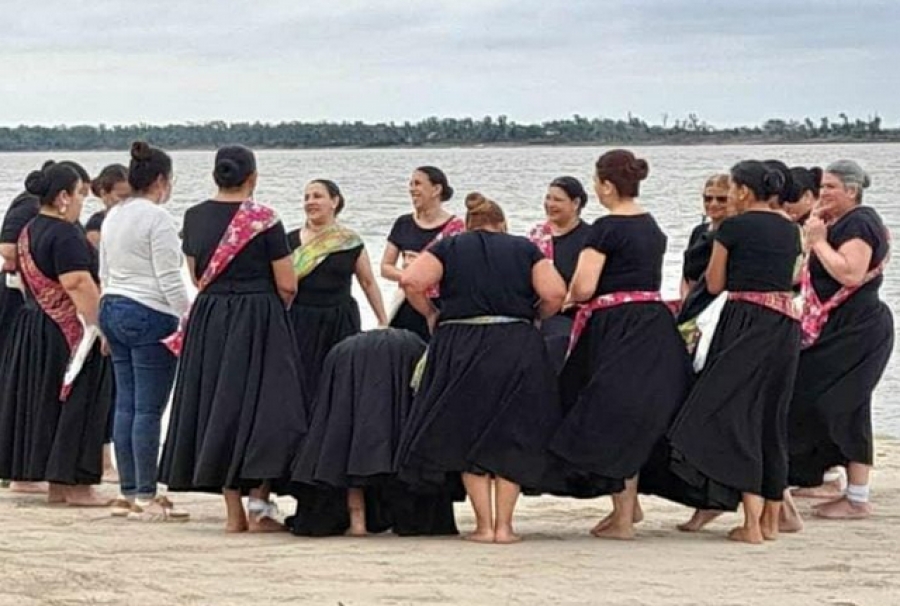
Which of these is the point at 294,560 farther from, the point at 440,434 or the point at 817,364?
the point at 817,364

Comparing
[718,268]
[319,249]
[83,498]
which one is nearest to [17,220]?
[83,498]

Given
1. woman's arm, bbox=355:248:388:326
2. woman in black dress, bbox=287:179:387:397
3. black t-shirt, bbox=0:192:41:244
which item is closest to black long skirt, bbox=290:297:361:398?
woman in black dress, bbox=287:179:387:397

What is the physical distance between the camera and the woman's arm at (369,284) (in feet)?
32.8

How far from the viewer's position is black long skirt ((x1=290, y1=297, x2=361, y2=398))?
9891 mm

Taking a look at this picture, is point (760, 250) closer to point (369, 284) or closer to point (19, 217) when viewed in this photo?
point (369, 284)

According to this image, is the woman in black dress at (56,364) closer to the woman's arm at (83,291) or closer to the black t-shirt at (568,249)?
the woman's arm at (83,291)

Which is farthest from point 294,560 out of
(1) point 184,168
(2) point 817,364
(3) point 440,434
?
(1) point 184,168

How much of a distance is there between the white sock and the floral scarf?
108 inches

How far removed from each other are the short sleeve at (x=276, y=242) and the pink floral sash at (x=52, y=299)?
4.98 ft

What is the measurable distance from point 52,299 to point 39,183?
23.1 inches

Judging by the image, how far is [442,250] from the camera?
27.8ft

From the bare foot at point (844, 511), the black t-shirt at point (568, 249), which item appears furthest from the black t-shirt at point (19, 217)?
the bare foot at point (844, 511)

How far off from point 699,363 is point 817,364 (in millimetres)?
1148

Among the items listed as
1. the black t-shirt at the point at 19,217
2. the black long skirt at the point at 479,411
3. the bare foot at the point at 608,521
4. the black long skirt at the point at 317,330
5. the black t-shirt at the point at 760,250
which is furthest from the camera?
the black t-shirt at the point at 19,217
